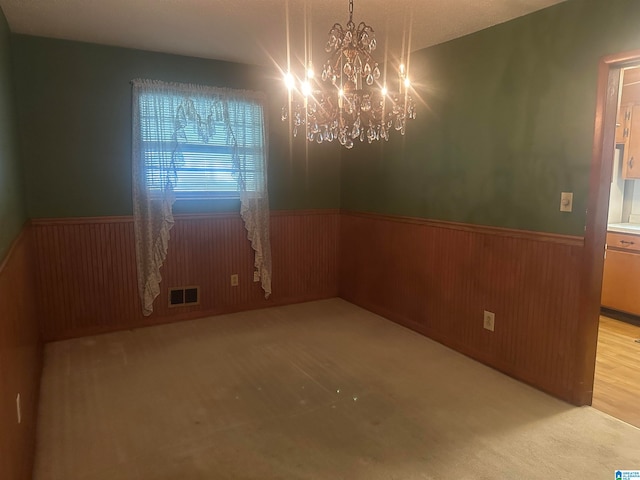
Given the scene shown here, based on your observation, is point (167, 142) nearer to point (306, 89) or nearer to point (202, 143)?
point (202, 143)

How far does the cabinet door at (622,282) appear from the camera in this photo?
13.0 ft

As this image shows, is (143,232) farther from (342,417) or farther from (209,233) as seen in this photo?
(342,417)

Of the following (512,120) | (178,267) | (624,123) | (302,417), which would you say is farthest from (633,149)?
(178,267)

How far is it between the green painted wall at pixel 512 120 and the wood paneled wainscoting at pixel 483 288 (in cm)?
15

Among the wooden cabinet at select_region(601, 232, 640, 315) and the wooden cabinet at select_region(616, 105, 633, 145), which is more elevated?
the wooden cabinet at select_region(616, 105, 633, 145)

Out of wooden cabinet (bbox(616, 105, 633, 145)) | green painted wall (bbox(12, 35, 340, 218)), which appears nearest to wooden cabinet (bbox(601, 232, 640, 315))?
wooden cabinet (bbox(616, 105, 633, 145))

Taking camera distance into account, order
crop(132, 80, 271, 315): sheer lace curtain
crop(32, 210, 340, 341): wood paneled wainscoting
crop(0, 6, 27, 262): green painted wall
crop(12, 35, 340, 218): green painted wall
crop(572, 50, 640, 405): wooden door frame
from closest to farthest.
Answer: crop(0, 6, 27, 262): green painted wall < crop(572, 50, 640, 405): wooden door frame < crop(12, 35, 340, 218): green painted wall < crop(32, 210, 340, 341): wood paneled wainscoting < crop(132, 80, 271, 315): sheer lace curtain

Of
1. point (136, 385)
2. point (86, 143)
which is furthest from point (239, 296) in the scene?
point (86, 143)

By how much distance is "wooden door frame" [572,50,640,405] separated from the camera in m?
2.40

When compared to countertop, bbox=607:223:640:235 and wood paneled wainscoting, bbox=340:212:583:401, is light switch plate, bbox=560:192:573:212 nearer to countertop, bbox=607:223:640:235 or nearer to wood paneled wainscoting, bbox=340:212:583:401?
wood paneled wainscoting, bbox=340:212:583:401

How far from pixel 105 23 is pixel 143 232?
1624 millimetres

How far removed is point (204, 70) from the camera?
12.7 feet

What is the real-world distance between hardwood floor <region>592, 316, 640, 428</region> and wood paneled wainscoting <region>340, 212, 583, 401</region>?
28 centimetres

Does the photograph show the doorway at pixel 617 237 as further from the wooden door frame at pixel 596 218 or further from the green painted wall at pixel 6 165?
the green painted wall at pixel 6 165
